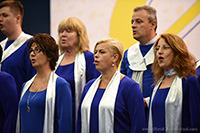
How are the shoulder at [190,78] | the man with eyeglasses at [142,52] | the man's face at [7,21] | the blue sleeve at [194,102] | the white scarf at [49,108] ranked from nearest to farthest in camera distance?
the blue sleeve at [194,102], the shoulder at [190,78], the white scarf at [49,108], the man with eyeglasses at [142,52], the man's face at [7,21]

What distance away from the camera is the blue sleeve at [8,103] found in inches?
138

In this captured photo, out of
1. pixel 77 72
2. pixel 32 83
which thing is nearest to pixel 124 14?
pixel 77 72

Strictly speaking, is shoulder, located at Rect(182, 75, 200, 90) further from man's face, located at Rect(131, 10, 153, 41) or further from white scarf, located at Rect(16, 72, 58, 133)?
white scarf, located at Rect(16, 72, 58, 133)

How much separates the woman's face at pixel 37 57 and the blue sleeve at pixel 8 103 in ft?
0.92

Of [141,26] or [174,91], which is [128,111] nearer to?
[174,91]

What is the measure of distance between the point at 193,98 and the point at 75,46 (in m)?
1.66

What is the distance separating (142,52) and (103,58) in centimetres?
73

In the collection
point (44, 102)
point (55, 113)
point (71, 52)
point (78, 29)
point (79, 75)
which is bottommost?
point (55, 113)

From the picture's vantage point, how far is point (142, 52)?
4.02 meters

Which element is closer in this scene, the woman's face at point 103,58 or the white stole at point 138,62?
the woman's face at point 103,58

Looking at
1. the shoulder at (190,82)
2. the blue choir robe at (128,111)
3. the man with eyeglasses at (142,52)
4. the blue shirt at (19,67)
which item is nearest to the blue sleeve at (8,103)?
the blue shirt at (19,67)

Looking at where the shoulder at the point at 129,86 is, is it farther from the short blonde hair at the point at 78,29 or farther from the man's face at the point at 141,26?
the short blonde hair at the point at 78,29

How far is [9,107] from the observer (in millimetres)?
3559

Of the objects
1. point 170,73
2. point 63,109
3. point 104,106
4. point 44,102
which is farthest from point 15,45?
point 170,73
